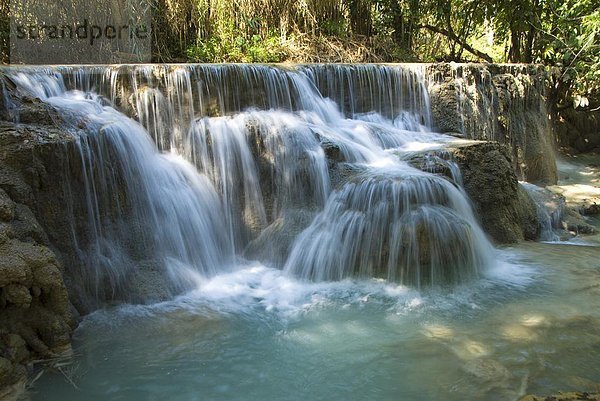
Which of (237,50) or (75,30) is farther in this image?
(237,50)

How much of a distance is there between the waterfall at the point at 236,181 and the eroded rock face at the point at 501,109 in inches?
65.7

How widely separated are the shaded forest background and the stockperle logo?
0.27m

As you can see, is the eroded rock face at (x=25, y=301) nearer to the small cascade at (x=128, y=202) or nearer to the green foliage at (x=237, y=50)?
the small cascade at (x=128, y=202)

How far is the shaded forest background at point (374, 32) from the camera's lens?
9695 millimetres

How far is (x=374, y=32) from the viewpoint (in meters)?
11.7

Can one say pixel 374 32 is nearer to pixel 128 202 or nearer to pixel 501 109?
pixel 501 109

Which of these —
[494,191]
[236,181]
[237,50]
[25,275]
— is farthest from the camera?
[237,50]

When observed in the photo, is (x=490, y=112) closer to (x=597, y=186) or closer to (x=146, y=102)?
(x=597, y=186)

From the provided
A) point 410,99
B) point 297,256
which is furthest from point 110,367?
point 410,99

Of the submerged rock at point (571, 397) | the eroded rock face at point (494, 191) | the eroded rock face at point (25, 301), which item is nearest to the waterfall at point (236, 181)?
the eroded rock face at point (494, 191)

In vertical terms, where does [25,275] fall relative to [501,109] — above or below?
below

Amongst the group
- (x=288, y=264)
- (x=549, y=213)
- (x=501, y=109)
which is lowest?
(x=288, y=264)

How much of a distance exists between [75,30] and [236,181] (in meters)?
4.62

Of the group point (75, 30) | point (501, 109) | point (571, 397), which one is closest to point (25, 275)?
point (571, 397)
